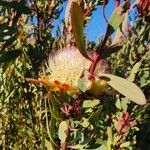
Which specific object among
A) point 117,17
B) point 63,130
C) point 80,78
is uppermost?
point 117,17

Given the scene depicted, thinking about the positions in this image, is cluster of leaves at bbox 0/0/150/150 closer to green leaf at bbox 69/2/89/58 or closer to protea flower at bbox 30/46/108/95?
protea flower at bbox 30/46/108/95

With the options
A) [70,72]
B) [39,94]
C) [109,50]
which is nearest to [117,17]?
[109,50]

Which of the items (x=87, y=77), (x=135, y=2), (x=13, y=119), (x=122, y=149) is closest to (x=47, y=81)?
(x=87, y=77)

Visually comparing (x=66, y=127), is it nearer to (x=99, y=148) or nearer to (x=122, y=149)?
(x=99, y=148)

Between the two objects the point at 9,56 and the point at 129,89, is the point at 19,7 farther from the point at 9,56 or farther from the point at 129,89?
the point at 129,89

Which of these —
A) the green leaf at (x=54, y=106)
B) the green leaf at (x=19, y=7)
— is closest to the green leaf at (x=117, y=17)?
the green leaf at (x=54, y=106)

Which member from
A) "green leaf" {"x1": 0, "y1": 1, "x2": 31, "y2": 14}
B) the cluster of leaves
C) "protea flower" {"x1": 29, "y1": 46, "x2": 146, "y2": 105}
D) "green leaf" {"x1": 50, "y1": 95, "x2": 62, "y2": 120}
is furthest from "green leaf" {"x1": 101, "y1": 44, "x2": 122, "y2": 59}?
the cluster of leaves

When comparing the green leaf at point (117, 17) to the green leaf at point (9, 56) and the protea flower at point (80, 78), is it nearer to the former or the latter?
the protea flower at point (80, 78)

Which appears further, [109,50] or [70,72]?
[70,72]
